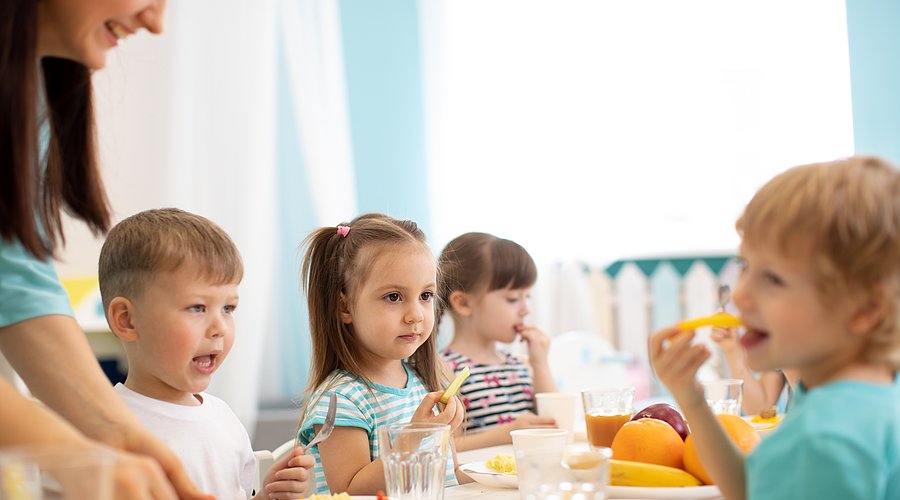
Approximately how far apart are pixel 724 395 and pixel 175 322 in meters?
0.97

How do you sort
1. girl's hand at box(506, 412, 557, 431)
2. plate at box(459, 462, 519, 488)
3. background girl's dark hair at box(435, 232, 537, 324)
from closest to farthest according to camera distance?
plate at box(459, 462, 519, 488), girl's hand at box(506, 412, 557, 431), background girl's dark hair at box(435, 232, 537, 324)

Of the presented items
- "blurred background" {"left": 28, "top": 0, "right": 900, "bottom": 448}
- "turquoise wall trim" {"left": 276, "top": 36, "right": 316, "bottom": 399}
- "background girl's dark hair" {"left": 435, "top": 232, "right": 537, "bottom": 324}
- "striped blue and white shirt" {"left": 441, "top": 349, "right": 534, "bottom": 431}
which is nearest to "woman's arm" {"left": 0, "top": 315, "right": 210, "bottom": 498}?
"striped blue and white shirt" {"left": 441, "top": 349, "right": 534, "bottom": 431}

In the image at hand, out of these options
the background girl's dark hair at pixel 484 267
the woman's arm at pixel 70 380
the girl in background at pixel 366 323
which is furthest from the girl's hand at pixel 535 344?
the woman's arm at pixel 70 380

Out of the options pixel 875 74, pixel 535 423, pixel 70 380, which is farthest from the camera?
pixel 875 74

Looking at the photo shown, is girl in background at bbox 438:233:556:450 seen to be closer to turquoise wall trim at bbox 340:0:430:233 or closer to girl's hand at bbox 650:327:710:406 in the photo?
girl's hand at bbox 650:327:710:406

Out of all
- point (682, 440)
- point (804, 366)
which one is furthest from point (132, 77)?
point (804, 366)

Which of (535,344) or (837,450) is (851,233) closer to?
(837,450)

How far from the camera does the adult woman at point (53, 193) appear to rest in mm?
875

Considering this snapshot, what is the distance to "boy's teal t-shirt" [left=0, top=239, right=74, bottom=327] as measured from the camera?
0.99 metres

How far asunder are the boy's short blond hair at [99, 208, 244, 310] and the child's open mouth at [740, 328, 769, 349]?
914mm

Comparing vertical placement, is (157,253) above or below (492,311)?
above

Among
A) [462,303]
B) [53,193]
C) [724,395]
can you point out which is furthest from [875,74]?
[53,193]

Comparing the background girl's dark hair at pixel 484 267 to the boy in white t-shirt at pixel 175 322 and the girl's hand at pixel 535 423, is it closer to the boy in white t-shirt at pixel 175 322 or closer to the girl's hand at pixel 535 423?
the girl's hand at pixel 535 423

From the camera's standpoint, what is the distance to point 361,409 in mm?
1580
